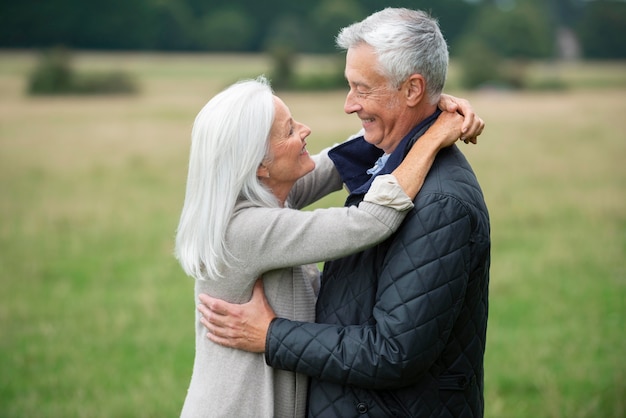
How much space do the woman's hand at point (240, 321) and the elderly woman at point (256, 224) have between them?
5 cm

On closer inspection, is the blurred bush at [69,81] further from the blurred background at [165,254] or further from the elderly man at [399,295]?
the elderly man at [399,295]

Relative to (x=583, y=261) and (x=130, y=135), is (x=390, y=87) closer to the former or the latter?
(x=583, y=261)

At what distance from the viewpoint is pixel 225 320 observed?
128 inches

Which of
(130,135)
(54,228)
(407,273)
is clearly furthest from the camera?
(130,135)

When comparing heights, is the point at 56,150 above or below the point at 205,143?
below

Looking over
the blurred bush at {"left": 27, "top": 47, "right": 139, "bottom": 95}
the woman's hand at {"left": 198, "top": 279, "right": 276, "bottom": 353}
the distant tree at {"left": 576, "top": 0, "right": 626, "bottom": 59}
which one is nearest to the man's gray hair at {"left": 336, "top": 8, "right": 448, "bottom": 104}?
the woman's hand at {"left": 198, "top": 279, "right": 276, "bottom": 353}

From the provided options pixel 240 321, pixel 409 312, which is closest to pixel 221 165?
pixel 240 321

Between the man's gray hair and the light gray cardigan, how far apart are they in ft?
1.51

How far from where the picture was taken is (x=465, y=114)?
3277mm

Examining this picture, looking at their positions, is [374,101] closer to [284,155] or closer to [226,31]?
[284,155]

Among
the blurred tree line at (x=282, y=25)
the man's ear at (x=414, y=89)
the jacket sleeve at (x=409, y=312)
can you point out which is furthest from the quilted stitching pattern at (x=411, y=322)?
the blurred tree line at (x=282, y=25)

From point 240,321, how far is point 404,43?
1270 millimetres

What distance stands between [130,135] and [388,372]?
25.2m

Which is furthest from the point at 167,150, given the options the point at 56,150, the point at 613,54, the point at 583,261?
the point at 613,54
